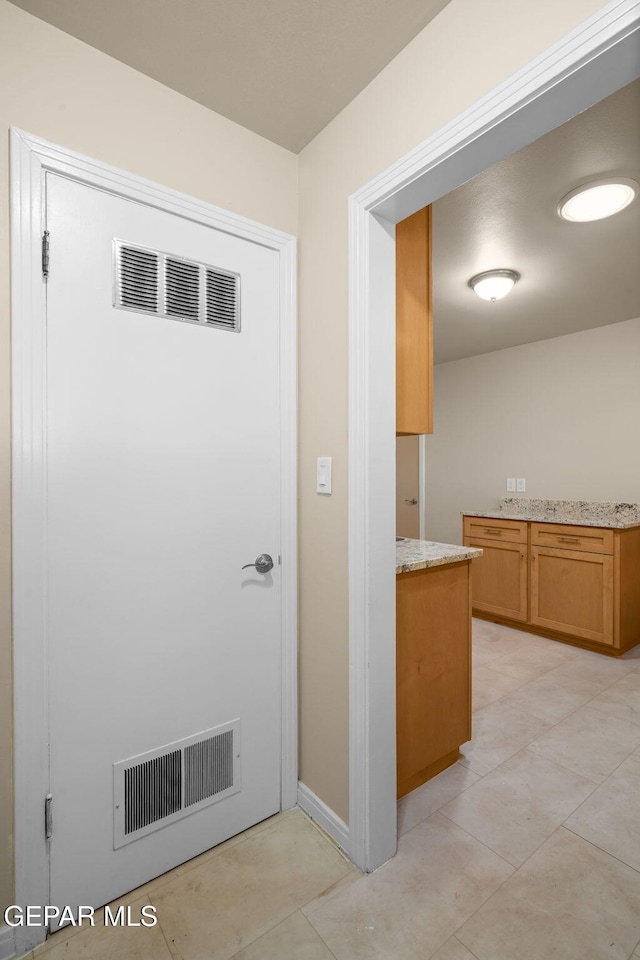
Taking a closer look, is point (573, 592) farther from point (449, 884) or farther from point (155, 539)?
point (155, 539)

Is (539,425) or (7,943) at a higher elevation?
(539,425)

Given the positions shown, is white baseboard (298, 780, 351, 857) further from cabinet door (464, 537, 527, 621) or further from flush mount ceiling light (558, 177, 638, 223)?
flush mount ceiling light (558, 177, 638, 223)

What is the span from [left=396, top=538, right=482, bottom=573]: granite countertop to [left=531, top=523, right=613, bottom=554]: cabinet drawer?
1772 mm

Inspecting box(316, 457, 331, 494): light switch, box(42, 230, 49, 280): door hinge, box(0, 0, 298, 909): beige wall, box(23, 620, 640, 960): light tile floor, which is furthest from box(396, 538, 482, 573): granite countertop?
box(42, 230, 49, 280): door hinge

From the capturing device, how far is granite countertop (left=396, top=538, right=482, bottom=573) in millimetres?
1735

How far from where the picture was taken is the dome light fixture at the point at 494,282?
283cm

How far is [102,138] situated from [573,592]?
3787mm

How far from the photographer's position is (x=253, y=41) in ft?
4.35

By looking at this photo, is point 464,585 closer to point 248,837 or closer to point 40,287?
point 248,837

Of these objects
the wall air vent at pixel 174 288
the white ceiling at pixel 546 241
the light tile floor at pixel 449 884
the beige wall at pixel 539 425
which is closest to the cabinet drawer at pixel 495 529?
the beige wall at pixel 539 425

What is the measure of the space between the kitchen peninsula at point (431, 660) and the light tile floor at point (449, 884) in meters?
0.16

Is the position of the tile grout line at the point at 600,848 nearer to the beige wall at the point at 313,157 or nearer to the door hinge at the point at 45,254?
the beige wall at the point at 313,157

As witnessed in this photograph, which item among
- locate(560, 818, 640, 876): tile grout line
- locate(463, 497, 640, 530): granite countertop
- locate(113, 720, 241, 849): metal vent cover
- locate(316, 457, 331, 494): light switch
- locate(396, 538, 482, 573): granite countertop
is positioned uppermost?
locate(316, 457, 331, 494): light switch

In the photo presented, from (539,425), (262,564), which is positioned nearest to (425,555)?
(262,564)
